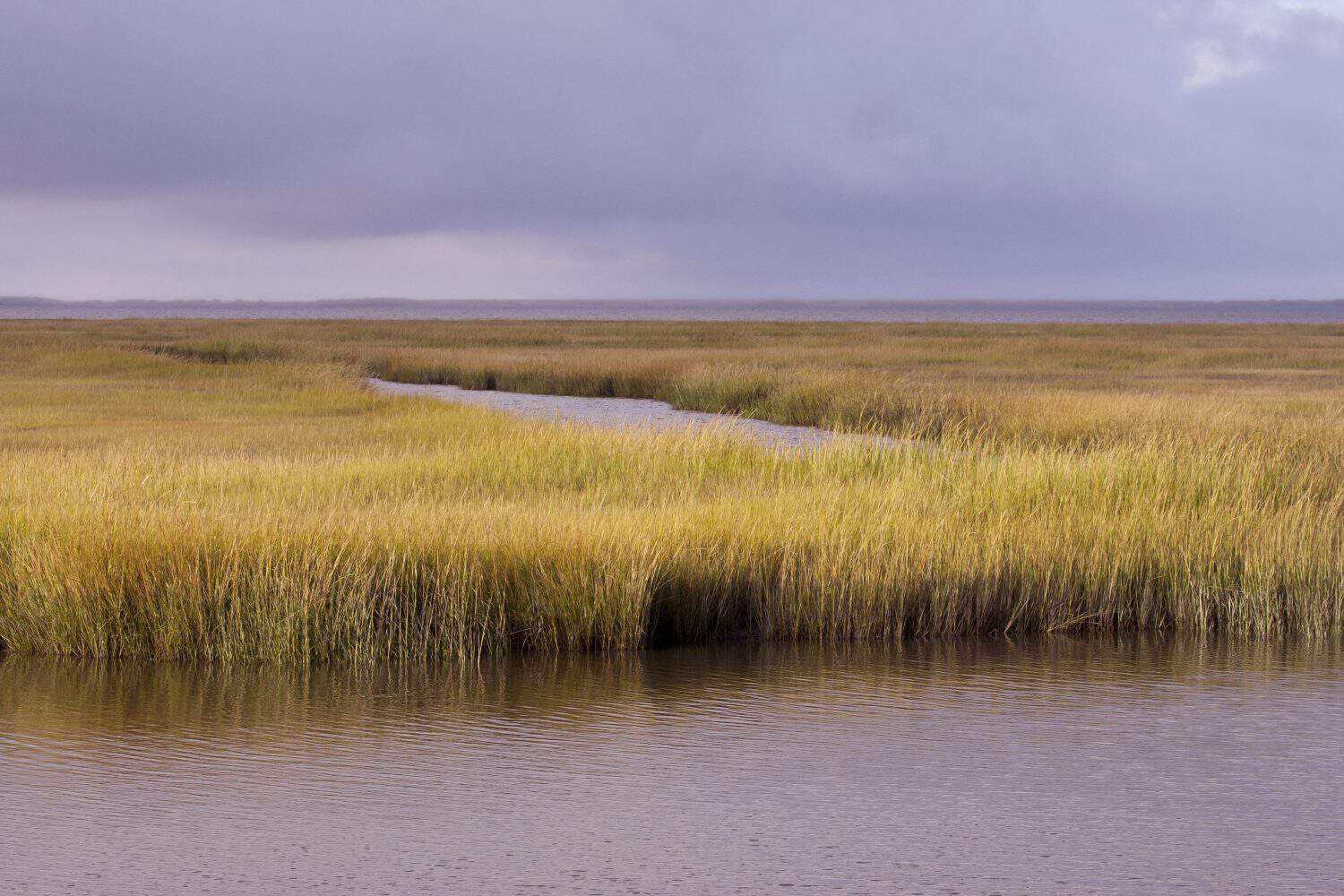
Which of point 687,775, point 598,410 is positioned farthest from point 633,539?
point 598,410

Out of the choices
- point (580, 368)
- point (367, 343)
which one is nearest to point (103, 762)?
point (580, 368)

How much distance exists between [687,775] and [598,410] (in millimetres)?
23775

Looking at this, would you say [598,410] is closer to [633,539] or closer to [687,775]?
[633,539]

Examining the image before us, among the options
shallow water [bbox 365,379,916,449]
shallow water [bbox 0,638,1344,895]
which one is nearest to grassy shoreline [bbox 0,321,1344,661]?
shallow water [bbox 0,638,1344,895]

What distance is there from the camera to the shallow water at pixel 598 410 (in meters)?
21.9

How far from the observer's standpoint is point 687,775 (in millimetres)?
6801

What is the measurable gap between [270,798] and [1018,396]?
21532 millimetres

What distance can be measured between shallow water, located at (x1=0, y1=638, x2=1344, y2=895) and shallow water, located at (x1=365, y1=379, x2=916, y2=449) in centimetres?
919

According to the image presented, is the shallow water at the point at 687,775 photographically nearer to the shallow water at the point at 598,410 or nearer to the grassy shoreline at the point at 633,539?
the grassy shoreline at the point at 633,539

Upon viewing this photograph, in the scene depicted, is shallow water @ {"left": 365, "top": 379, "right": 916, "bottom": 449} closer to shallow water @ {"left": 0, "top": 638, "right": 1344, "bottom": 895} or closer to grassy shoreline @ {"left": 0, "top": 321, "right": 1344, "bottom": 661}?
grassy shoreline @ {"left": 0, "top": 321, "right": 1344, "bottom": 661}

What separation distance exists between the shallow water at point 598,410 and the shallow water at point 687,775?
9187 millimetres

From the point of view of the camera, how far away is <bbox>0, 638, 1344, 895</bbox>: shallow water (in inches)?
220

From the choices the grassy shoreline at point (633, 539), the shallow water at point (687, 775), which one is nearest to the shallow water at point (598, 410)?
the grassy shoreline at point (633, 539)

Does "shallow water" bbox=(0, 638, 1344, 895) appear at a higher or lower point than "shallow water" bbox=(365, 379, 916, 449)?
lower
